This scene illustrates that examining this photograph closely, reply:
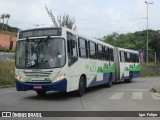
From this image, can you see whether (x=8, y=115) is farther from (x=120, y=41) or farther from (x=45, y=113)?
(x=120, y=41)

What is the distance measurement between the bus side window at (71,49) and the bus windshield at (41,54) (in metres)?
0.45

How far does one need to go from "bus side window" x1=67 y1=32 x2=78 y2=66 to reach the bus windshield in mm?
452

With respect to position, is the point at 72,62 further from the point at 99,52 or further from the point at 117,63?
the point at 117,63

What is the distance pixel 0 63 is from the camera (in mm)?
29641

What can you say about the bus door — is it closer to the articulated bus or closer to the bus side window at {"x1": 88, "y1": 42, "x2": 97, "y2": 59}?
the articulated bus

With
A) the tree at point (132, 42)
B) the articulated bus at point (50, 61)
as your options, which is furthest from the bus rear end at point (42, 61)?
the tree at point (132, 42)

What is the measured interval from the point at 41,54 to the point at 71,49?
1.44 meters

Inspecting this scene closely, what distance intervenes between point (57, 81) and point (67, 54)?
4.07ft

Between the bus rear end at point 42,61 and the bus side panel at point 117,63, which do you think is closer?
the bus rear end at point 42,61

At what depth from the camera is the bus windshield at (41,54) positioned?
16.4 meters

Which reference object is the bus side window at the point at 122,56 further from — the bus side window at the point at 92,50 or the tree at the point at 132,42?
the tree at the point at 132,42

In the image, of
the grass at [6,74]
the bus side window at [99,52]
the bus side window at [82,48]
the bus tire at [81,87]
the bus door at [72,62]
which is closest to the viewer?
the bus door at [72,62]

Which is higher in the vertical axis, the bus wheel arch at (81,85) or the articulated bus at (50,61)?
the articulated bus at (50,61)

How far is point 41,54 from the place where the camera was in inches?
651
